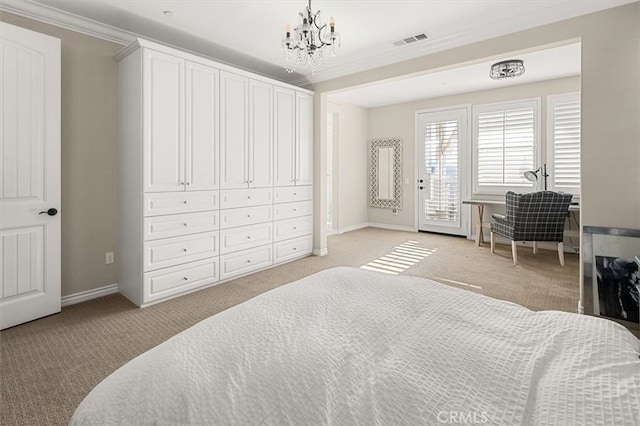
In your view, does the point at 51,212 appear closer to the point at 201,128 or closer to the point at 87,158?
the point at 87,158

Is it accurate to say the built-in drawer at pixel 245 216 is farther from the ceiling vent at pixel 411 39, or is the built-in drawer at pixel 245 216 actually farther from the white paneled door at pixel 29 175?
the ceiling vent at pixel 411 39

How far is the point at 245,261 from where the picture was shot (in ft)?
13.1

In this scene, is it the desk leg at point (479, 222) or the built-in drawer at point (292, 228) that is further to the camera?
the desk leg at point (479, 222)

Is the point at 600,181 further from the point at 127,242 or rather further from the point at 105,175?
the point at 105,175

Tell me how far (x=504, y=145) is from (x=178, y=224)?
17.9 feet

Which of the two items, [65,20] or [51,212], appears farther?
[65,20]

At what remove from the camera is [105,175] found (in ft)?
11.0

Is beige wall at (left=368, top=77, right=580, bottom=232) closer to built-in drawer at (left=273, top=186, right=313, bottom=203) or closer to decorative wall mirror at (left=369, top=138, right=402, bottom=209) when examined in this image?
decorative wall mirror at (left=369, top=138, right=402, bottom=209)

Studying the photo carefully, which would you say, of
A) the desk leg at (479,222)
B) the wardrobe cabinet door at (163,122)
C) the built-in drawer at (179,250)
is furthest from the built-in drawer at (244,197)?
the desk leg at (479,222)

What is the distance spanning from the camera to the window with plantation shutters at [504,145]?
5582mm

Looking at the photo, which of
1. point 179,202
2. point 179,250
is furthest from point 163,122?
point 179,250

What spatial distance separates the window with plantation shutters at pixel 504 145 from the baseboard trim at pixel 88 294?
5.91 metres

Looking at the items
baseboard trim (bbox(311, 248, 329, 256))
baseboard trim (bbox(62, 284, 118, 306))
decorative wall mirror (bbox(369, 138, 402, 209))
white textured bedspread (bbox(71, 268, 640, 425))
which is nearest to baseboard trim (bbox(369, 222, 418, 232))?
decorative wall mirror (bbox(369, 138, 402, 209))

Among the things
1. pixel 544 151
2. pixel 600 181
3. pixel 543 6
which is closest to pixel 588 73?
pixel 543 6
